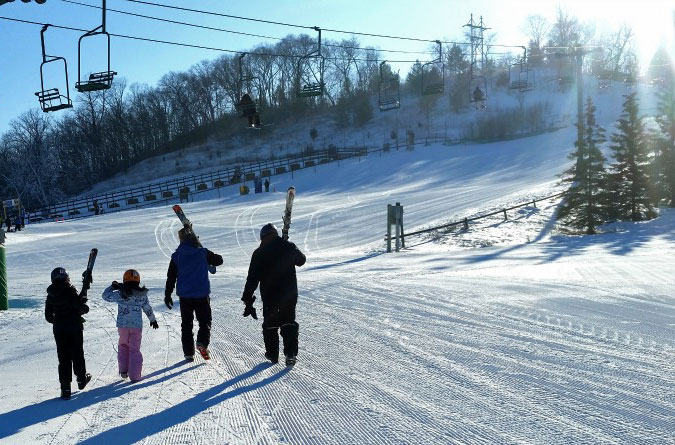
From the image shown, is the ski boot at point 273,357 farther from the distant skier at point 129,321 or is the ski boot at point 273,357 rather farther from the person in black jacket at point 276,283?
the distant skier at point 129,321

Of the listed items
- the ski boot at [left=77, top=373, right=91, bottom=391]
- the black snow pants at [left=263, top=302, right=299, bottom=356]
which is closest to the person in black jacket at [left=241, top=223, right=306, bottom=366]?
the black snow pants at [left=263, top=302, right=299, bottom=356]

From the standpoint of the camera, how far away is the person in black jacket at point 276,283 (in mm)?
7523

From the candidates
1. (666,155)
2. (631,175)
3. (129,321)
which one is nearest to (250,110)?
(129,321)

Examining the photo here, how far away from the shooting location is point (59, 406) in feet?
20.8

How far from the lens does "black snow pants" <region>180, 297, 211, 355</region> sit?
793 centimetres

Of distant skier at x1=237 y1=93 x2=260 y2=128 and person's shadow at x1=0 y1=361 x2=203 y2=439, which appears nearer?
person's shadow at x1=0 y1=361 x2=203 y2=439

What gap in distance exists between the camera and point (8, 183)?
82.1 meters

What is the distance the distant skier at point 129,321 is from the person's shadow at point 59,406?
0.18 m

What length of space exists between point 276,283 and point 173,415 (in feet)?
7.16

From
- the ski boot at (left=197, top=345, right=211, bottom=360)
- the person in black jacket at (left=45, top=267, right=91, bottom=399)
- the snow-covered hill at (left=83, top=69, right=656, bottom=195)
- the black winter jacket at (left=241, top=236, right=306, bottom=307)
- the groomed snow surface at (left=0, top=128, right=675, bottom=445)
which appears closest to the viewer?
the groomed snow surface at (left=0, top=128, right=675, bottom=445)

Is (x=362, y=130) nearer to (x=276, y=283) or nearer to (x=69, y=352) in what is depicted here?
(x=276, y=283)

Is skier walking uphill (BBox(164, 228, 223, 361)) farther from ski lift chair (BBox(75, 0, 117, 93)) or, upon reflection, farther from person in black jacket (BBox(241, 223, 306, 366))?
ski lift chair (BBox(75, 0, 117, 93))

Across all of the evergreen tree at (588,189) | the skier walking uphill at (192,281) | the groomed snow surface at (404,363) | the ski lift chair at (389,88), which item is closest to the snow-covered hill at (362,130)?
the evergreen tree at (588,189)

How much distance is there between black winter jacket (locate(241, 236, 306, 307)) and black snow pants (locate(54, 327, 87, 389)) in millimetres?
1851
